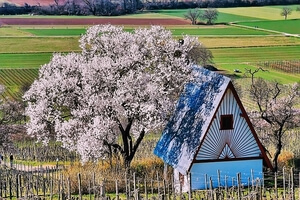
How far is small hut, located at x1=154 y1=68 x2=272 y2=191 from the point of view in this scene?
2803 centimetres

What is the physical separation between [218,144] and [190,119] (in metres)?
1.86

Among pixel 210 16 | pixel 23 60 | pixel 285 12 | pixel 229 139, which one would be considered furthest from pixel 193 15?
pixel 229 139

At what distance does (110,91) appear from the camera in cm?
2959

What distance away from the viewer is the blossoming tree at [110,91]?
94.8 ft

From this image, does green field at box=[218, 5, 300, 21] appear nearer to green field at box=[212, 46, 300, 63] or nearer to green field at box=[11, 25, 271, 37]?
green field at box=[11, 25, 271, 37]

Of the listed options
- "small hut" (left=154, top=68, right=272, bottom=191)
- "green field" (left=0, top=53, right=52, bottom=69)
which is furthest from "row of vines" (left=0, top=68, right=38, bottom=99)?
"small hut" (left=154, top=68, right=272, bottom=191)

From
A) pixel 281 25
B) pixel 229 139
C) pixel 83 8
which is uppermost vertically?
pixel 83 8

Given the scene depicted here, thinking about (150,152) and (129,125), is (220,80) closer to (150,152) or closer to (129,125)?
(129,125)

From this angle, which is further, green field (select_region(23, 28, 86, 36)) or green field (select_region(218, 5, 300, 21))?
green field (select_region(218, 5, 300, 21))

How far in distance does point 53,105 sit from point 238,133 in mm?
8134

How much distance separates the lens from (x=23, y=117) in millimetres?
51344

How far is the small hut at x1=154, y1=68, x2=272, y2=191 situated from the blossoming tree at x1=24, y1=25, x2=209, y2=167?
1.50m

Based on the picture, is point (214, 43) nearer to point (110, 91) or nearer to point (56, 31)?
point (56, 31)

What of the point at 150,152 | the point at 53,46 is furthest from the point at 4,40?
the point at 150,152
